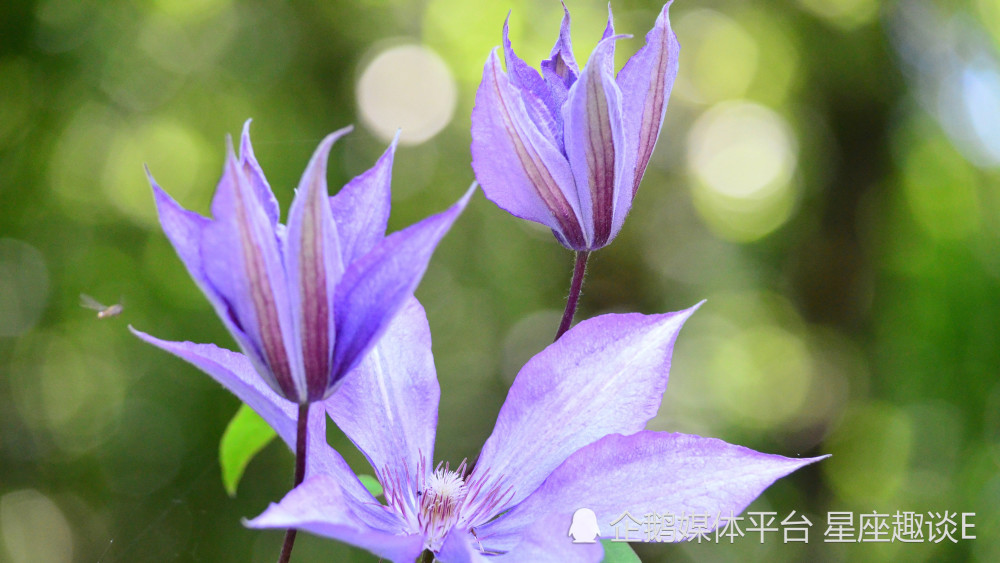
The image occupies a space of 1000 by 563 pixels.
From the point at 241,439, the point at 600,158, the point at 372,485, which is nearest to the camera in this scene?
the point at 600,158

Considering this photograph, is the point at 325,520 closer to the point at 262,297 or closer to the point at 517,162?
the point at 262,297

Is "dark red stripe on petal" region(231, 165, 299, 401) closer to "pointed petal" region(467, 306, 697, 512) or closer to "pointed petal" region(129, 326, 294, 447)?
"pointed petal" region(129, 326, 294, 447)

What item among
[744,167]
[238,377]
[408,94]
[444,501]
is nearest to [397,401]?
[444,501]

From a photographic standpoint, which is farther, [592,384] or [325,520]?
[592,384]

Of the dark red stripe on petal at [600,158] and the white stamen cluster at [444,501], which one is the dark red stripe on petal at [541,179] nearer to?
the dark red stripe on petal at [600,158]

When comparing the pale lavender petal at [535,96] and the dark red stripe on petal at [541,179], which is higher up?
the pale lavender petal at [535,96]

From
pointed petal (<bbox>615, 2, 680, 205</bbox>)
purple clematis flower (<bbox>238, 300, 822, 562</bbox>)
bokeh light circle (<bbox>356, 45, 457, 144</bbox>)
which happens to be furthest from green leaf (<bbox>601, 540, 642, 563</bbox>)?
A: bokeh light circle (<bbox>356, 45, 457, 144</bbox>)

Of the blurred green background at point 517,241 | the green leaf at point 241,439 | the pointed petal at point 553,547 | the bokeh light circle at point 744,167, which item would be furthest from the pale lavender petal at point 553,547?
the bokeh light circle at point 744,167

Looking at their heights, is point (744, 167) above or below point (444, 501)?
below
